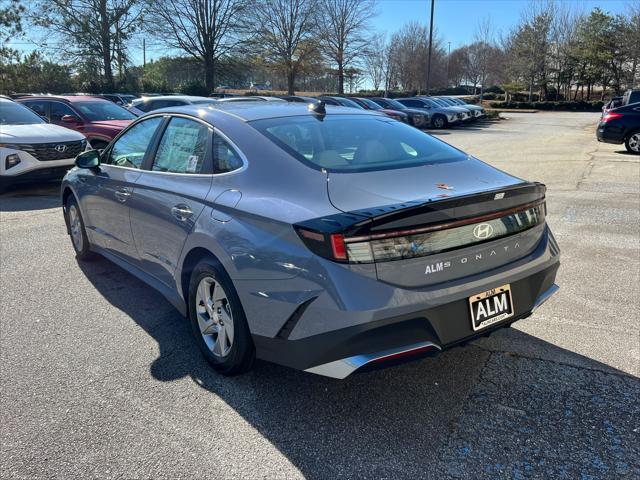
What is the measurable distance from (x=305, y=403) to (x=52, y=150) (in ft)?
26.5

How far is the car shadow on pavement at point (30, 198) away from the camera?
27.8 feet

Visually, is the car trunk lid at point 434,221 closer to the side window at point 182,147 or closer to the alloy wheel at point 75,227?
the side window at point 182,147

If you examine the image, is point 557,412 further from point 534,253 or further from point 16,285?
point 16,285

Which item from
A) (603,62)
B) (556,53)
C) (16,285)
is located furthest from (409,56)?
(16,285)

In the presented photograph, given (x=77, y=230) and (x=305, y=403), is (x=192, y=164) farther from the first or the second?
(x=77, y=230)

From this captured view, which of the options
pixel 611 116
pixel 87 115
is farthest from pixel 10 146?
pixel 611 116

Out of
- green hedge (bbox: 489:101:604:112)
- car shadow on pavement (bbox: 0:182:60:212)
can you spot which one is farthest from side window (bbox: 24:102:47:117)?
green hedge (bbox: 489:101:604:112)

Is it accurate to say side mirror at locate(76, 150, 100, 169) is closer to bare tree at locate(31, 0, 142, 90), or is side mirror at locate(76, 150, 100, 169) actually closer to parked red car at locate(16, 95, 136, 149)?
parked red car at locate(16, 95, 136, 149)

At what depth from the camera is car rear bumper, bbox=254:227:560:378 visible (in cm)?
247

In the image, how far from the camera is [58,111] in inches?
475

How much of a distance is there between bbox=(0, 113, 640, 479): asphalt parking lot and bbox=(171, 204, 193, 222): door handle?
91 centimetres

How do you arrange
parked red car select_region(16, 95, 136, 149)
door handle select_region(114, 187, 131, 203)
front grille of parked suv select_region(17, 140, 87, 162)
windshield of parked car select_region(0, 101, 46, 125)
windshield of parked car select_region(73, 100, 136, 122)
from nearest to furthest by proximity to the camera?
1. door handle select_region(114, 187, 131, 203)
2. front grille of parked suv select_region(17, 140, 87, 162)
3. windshield of parked car select_region(0, 101, 46, 125)
4. parked red car select_region(16, 95, 136, 149)
5. windshield of parked car select_region(73, 100, 136, 122)

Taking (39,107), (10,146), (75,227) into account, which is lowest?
(75,227)

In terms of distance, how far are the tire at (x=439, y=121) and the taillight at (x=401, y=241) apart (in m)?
25.3
